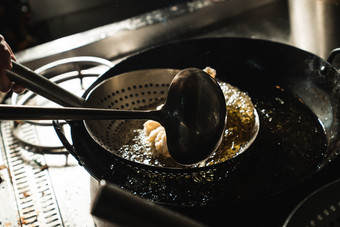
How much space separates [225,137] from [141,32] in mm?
1110

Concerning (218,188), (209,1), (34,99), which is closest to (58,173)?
(34,99)

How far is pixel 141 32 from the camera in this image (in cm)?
209

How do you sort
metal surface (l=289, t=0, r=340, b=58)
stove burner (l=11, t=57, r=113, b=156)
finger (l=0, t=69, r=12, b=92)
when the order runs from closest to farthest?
finger (l=0, t=69, r=12, b=92), stove burner (l=11, t=57, r=113, b=156), metal surface (l=289, t=0, r=340, b=58)

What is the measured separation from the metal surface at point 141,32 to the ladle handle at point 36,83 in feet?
2.71

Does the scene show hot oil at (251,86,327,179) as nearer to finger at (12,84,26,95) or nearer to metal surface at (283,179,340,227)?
metal surface at (283,179,340,227)

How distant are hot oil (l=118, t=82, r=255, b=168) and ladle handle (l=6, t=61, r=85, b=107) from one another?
0.26 metres

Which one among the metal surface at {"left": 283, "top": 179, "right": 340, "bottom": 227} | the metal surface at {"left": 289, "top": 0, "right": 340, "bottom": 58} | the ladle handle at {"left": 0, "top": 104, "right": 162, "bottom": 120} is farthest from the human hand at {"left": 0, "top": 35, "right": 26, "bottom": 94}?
the metal surface at {"left": 289, "top": 0, "right": 340, "bottom": 58}

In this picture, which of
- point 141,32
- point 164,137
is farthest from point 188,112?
point 141,32

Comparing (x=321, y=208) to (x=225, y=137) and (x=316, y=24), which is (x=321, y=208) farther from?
(x=316, y=24)

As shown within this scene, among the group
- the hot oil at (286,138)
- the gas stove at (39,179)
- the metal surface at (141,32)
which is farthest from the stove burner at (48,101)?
the hot oil at (286,138)

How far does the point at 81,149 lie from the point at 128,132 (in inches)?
9.4

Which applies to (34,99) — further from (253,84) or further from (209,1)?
(209,1)

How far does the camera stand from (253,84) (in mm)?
1508

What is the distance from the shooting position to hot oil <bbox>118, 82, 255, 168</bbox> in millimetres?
1158
